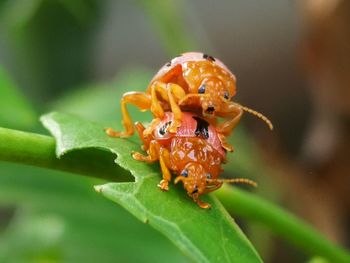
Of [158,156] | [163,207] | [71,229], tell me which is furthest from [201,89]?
[71,229]

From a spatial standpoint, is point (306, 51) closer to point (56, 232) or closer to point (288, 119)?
point (288, 119)

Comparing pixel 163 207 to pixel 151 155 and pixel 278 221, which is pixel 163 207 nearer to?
pixel 151 155

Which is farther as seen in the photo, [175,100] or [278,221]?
[278,221]

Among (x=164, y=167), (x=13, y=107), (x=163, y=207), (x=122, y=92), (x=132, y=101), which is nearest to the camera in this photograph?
(x=163, y=207)

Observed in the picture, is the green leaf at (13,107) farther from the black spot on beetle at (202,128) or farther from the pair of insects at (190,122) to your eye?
the black spot on beetle at (202,128)

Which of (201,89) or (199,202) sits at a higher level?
A: (201,89)

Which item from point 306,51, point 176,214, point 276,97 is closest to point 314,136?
point 306,51

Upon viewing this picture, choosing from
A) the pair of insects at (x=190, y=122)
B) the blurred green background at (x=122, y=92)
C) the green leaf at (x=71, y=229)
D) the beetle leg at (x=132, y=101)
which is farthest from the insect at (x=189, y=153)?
the green leaf at (x=71, y=229)

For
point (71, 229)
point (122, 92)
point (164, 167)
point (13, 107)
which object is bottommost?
point (71, 229)
